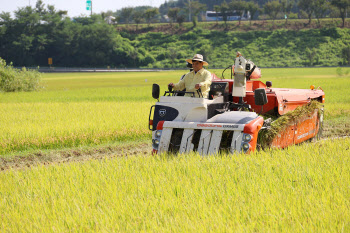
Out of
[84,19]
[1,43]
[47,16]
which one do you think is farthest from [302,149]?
[84,19]

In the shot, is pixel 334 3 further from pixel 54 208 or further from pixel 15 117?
pixel 54 208

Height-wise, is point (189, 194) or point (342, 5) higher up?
point (342, 5)

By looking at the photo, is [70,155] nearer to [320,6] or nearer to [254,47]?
[254,47]

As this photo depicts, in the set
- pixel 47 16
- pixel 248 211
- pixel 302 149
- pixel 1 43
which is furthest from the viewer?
pixel 47 16

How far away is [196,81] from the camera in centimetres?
880

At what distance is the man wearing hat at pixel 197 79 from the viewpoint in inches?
335

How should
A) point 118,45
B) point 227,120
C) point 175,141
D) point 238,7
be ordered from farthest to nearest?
point 238,7 < point 118,45 < point 175,141 < point 227,120

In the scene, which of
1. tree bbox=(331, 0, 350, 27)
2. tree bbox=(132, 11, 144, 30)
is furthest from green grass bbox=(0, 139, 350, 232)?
tree bbox=(132, 11, 144, 30)

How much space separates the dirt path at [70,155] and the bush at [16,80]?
74.4 ft

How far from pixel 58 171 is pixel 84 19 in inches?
4347

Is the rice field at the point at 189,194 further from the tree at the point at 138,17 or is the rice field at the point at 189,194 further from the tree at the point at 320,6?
the tree at the point at 138,17

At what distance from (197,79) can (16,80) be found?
2663 cm

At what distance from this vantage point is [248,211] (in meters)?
4.75

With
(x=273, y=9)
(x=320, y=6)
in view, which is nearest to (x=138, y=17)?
(x=273, y=9)
